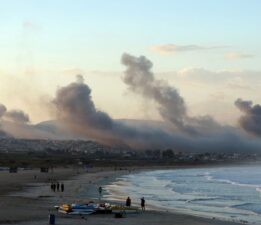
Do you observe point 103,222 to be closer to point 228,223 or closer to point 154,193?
point 228,223

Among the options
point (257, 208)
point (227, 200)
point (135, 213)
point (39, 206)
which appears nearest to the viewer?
point (135, 213)

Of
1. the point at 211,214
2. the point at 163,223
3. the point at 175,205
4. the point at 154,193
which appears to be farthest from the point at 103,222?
the point at 154,193

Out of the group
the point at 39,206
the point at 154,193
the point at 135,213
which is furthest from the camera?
the point at 154,193

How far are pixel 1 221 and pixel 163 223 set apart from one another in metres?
11.3

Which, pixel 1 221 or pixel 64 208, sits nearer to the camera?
pixel 1 221

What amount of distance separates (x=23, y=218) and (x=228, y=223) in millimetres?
15450

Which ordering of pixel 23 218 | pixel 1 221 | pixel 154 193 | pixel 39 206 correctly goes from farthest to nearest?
pixel 154 193
pixel 39 206
pixel 23 218
pixel 1 221

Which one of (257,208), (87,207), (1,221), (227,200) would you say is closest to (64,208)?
(87,207)

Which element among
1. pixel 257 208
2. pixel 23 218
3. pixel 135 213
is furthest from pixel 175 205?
Answer: pixel 23 218

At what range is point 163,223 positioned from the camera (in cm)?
4144

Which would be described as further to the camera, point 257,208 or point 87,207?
point 257,208

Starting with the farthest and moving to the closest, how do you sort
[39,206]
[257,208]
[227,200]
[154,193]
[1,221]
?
[154,193] → [227,200] → [257,208] → [39,206] → [1,221]

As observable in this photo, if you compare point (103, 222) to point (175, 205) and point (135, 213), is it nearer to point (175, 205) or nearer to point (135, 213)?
point (135, 213)

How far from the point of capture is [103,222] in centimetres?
4031
